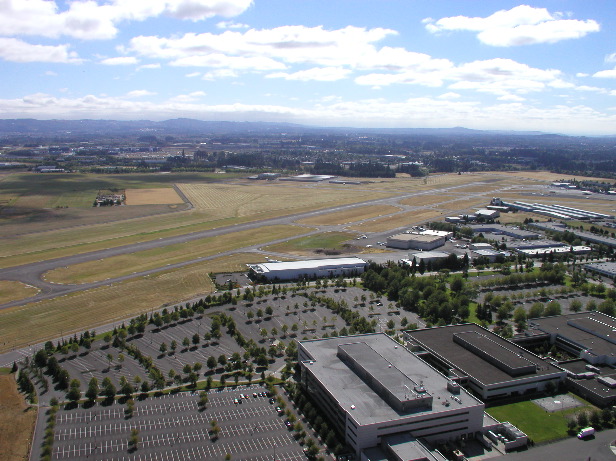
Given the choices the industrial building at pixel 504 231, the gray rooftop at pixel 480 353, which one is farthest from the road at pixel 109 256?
the gray rooftop at pixel 480 353

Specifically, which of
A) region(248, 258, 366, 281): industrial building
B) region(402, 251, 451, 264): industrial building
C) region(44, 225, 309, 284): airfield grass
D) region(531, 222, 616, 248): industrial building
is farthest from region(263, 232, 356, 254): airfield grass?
region(531, 222, 616, 248): industrial building

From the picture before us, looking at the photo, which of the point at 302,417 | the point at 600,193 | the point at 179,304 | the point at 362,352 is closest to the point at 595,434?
the point at 362,352

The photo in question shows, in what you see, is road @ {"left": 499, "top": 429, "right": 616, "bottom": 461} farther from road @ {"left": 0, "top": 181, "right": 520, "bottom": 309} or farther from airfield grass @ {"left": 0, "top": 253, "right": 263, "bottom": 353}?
road @ {"left": 0, "top": 181, "right": 520, "bottom": 309}

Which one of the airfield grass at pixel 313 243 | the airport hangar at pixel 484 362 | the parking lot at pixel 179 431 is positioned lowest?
the parking lot at pixel 179 431

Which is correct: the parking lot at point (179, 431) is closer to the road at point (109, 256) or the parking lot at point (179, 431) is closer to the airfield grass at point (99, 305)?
the airfield grass at point (99, 305)

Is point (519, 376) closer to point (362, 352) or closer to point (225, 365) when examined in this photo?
point (362, 352)
